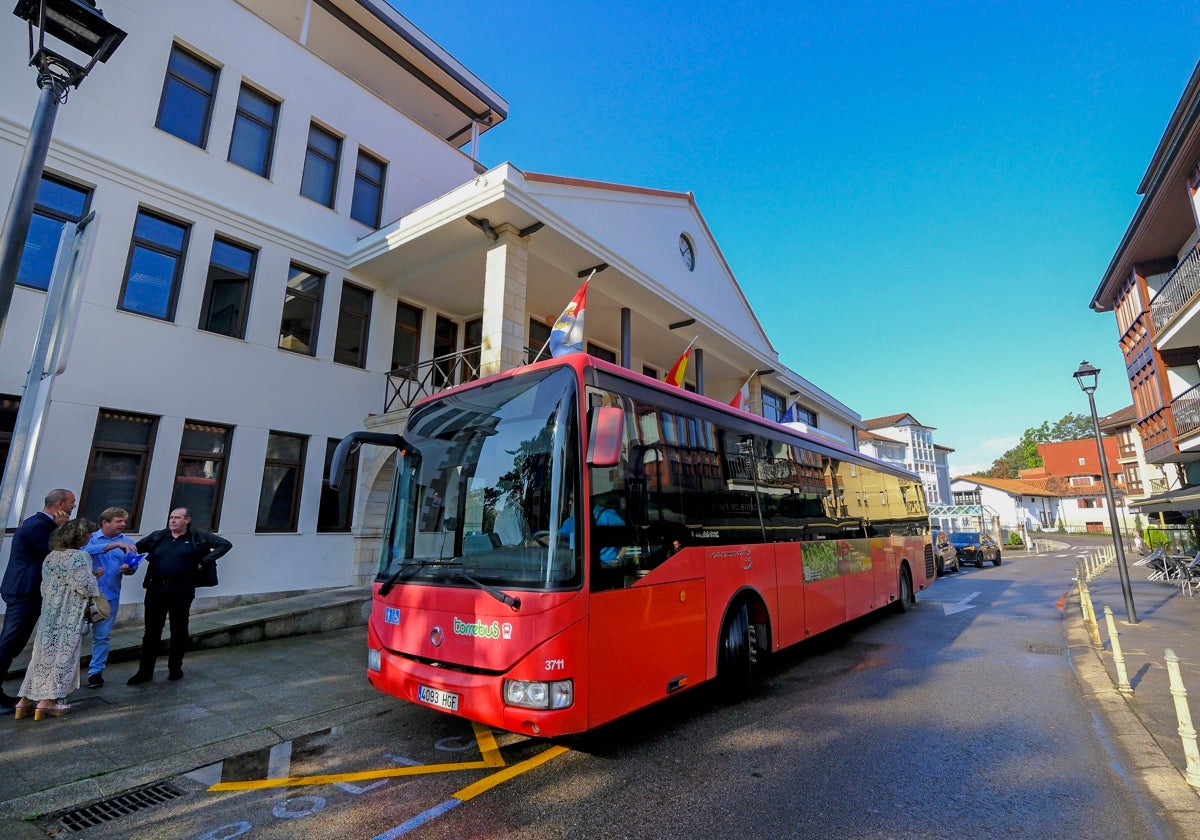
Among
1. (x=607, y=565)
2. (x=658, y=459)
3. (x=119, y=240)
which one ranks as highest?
(x=119, y=240)

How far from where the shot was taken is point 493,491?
14.1 feet

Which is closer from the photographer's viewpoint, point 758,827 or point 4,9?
point 758,827

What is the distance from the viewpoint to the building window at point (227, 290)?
1043 centimetres

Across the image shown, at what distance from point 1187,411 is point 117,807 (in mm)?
27392

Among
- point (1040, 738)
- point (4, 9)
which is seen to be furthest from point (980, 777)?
point (4, 9)

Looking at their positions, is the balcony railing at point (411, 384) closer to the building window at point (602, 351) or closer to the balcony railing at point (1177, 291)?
the building window at point (602, 351)

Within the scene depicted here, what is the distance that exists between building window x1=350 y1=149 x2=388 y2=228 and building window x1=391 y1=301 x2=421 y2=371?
2.17m

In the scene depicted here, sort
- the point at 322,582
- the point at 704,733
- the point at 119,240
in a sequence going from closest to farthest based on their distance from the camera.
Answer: the point at 704,733
the point at 119,240
the point at 322,582

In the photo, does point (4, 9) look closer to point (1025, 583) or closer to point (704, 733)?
point (704, 733)

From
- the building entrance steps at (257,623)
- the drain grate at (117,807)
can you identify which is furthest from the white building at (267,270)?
the drain grate at (117,807)

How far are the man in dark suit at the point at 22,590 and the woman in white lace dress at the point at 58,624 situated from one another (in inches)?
10.2

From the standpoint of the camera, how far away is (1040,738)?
15.5ft

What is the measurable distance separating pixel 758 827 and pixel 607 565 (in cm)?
179

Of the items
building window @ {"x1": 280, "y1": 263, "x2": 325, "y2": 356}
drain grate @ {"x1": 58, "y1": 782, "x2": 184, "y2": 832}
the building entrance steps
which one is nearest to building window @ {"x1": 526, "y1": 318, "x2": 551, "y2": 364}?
building window @ {"x1": 280, "y1": 263, "x2": 325, "y2": 356}
